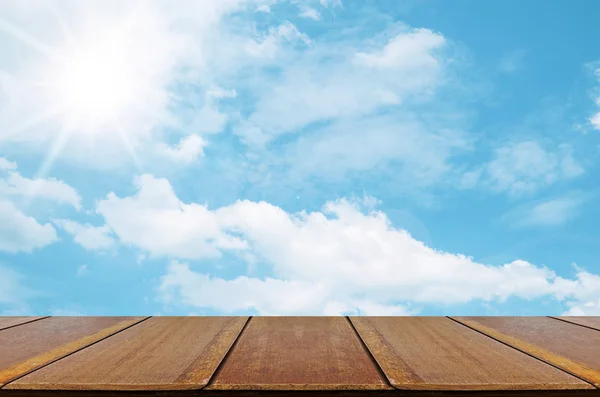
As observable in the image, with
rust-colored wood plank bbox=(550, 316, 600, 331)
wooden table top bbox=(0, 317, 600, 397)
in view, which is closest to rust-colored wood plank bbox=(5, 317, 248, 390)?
wooden table top bbox=(0, 317, 600, 397)

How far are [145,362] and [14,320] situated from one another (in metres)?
2.53

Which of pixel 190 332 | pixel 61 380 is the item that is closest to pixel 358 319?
pixel 190 332

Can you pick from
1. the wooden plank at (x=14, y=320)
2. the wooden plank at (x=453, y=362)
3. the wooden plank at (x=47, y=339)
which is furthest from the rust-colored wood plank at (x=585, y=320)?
the wooden plank at (x=14, y=320)

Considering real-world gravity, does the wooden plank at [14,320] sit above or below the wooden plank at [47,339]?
above

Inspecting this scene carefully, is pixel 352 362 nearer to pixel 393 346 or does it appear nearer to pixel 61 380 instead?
pixel 393 346

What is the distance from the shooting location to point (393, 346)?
2.94 metres

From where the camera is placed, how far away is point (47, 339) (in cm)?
330

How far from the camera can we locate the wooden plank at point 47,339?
8.34 feet

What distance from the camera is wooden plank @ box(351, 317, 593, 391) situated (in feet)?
7.04

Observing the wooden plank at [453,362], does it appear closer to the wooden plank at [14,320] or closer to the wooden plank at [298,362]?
the wooden plank at [298,362]

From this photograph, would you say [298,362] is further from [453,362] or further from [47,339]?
[47,339]
